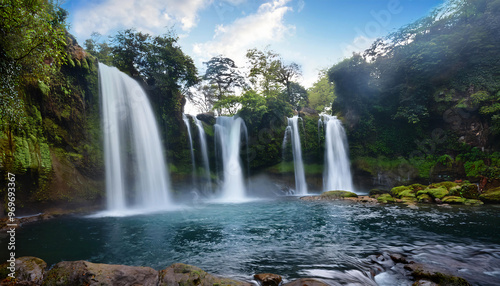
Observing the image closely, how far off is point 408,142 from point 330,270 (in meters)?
21.4

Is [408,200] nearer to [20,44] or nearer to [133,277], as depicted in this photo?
[133,277]

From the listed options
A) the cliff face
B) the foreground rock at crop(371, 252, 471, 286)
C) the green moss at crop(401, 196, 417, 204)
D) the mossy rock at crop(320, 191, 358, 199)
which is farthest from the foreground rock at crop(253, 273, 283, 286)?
the mossy rock at crop(320, 191, 358, 199)

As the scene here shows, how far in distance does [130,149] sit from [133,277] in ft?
43.5

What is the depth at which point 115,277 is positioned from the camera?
3738 millimetres

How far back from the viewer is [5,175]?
897 cm

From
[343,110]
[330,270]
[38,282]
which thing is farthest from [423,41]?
[38,282]

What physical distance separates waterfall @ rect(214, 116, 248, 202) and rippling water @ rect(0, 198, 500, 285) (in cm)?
1168

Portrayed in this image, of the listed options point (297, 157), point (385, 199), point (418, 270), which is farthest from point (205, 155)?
point (418, 270)

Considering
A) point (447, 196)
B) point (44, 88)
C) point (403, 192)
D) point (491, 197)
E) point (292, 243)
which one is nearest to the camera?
point (292, 243)

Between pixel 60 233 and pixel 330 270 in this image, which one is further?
pixel 60 233

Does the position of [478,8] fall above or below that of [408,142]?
above

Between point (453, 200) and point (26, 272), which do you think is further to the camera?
point (453, 200)

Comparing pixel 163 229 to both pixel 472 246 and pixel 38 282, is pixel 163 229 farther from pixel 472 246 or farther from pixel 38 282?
pixel 472 246

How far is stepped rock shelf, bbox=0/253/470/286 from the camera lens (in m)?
3.60
